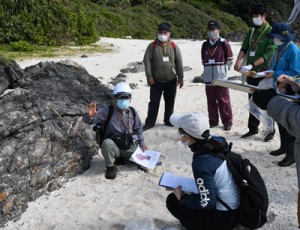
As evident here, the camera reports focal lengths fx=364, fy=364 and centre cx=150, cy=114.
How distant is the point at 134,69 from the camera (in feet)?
39.1

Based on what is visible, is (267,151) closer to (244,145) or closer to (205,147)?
(244,145)

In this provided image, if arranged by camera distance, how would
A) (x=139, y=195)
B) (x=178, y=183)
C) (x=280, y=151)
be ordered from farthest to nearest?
(x=280, y=151), (x=139, y=195), (x=178, y=183)

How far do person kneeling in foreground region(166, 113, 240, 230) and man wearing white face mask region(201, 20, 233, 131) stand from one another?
10.8ft

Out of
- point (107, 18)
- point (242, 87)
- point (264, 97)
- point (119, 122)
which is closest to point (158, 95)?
point (119, 122)

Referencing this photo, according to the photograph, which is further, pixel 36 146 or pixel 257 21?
pixel 257 21

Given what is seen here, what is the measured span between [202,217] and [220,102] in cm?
358

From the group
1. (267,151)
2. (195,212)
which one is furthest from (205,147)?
(267,151)

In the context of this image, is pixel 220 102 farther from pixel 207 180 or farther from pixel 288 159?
pixel 207 180

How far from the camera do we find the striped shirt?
488cm

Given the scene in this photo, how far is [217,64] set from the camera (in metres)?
6.31

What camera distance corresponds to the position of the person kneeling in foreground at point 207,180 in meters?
2.97

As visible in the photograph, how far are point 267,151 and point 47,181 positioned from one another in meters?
3.35

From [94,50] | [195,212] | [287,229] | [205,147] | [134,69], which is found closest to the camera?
[205,147]

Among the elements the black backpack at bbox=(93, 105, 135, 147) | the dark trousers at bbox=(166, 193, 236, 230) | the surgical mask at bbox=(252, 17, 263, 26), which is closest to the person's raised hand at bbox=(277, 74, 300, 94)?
the dark trousers at bbox=(166, 193, 236, 230)
